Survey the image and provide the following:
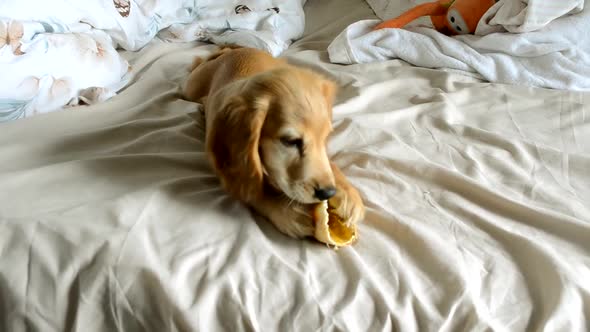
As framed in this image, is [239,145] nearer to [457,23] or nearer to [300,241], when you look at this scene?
[300,241]

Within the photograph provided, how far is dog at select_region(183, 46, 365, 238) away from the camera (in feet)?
2.72

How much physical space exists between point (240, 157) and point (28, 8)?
77 cm

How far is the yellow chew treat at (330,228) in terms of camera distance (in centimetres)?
80

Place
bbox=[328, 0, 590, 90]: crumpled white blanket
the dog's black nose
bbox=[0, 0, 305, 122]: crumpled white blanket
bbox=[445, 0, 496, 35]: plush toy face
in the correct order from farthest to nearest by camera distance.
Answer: bbox=[445, 0, 496, 35]: plush toy face, bbox=[328, 0, 590, 90]: crumpled white blanket, bbox=[0, 0, 305, 122]: crumpled white blanket, the dog's black nose

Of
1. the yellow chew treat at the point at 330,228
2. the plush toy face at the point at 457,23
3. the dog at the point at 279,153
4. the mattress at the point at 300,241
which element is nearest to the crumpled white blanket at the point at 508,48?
the plush toy face at the point at 457,23

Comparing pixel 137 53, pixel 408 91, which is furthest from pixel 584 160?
pixel 137 53

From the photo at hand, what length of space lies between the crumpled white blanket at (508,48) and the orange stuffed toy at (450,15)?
0.04 meters

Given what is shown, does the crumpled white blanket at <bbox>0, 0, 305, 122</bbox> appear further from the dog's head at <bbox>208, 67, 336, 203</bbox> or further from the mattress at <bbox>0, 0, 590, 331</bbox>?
the dog's head at <bbox>208, 67, 336, 203</bbox>

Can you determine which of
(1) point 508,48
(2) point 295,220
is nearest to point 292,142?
(2) point 295,220

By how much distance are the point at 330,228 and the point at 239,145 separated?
7.9 inches

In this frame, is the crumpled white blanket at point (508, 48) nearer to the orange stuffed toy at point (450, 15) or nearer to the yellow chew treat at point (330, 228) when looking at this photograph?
the orange stuffed toy at point (450, 15)

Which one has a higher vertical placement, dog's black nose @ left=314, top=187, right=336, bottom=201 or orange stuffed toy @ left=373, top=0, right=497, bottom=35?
dog's black nose @ left=314, top=187, right=336, bottom=201

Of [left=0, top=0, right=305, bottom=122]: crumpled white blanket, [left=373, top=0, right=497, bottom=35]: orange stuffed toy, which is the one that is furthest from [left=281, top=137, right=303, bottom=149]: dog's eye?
[left=373, top=0, right=497, bottom=35]: orange stuffed toy

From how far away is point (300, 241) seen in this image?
2.68 ft
